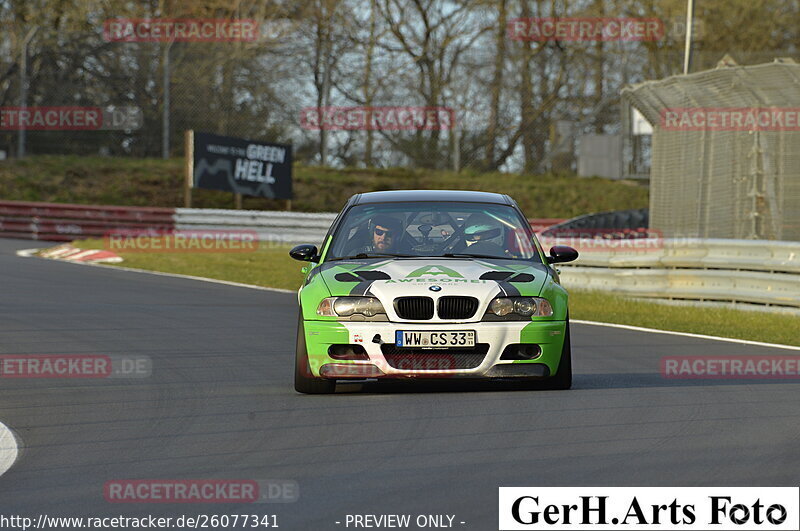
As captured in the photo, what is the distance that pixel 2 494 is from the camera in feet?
19.7

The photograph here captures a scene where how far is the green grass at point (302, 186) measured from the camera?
32188mm

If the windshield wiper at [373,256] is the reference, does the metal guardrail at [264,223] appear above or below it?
below

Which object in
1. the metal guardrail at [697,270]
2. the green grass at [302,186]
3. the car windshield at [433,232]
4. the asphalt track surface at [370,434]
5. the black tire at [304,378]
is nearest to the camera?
the asphalt track surface at [370,434]

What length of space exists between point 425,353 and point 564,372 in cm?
98

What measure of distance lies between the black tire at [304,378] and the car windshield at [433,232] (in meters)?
0.92

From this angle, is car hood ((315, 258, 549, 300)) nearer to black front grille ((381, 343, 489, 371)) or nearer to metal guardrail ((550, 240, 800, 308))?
black front grille ((381, 343, 489, 371))

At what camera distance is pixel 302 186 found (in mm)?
34312

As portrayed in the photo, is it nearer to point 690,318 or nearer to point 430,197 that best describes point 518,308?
point 430,197

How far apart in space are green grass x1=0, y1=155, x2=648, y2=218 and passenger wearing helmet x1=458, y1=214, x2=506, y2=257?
22.6 m

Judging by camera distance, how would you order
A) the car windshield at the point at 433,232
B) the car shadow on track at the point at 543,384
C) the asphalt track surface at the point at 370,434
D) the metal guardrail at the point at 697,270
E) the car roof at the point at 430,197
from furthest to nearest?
the metal guardrail at the point at 697,270
the car roof at the point at 430,197
the car windshield at the point at 433,232
the car shadow on track at the point at 543,384
the asphalt track surface at the point at 370,434

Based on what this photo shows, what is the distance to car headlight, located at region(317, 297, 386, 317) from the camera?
352 inches

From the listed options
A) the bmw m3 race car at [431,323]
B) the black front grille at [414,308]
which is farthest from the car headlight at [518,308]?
the black front grille at [414,308]

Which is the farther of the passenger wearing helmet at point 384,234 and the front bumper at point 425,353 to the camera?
the passenger wearing helmet at point 384,234

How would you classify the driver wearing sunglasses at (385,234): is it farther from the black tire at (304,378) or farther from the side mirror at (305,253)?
the black tire at (304,378)
